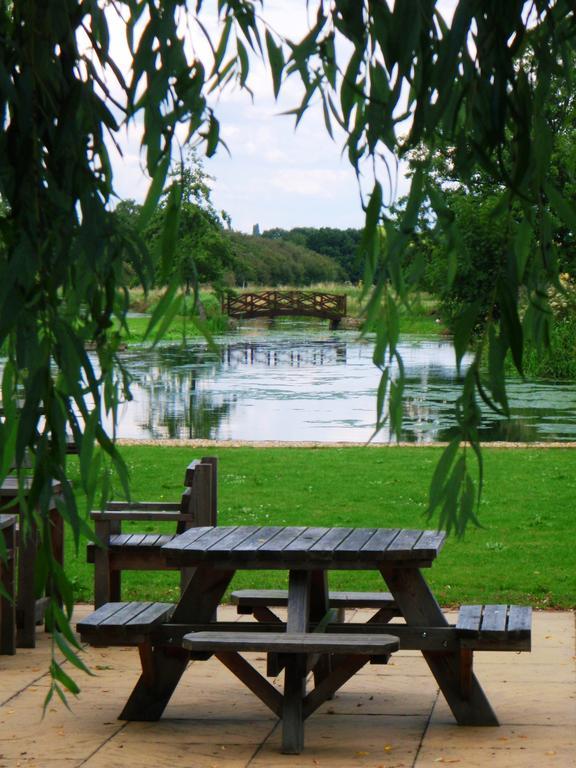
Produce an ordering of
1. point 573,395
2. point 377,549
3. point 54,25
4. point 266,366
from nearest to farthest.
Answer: point 54,25 → point 377,549 → point 573,395 → point 266,366

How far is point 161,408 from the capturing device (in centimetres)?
2517

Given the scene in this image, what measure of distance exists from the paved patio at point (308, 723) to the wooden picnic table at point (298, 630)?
16cm

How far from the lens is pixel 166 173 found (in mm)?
3055

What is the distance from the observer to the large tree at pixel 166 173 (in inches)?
113

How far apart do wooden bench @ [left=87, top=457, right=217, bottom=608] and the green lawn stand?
35.7 inches

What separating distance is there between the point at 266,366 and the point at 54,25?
35238 mm

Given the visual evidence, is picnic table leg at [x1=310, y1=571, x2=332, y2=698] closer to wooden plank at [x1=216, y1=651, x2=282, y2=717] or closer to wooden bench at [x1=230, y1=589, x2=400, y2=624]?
wooden bench at [x1=230, y1=589, x2=400, y2=624]

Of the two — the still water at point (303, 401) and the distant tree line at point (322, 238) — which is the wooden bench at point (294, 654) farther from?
the distant tree line at point (322, 238)

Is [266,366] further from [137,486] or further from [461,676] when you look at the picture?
[461,676]

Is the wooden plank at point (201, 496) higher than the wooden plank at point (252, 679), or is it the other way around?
the wooden plank at point (201, 496)

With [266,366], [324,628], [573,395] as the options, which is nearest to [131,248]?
[324,628]

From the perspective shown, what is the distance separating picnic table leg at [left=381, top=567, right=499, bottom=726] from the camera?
5.39m

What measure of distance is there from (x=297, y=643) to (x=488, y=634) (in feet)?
2.64

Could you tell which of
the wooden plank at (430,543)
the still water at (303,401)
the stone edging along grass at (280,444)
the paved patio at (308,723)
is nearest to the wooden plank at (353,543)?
the wooden plank at (430,543)
